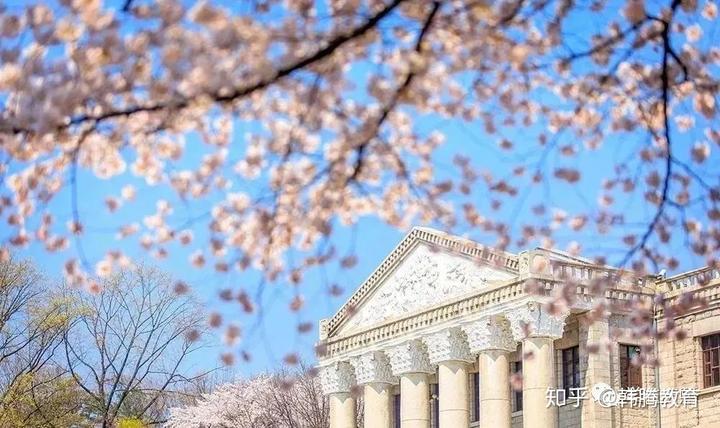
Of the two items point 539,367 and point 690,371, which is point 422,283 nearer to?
point 539,367

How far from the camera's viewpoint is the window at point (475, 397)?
124 ft

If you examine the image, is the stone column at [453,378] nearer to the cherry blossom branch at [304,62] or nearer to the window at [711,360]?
the window at [711,360]

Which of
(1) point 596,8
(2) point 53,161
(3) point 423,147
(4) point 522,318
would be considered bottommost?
(2) point 53,161

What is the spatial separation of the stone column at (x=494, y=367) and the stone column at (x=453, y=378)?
131 centimetres

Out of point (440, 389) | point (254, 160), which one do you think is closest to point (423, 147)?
point (254, 160)

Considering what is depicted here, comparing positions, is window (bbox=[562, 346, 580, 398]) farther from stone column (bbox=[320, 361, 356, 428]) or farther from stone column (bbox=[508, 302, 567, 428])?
stone column (bbox=[320, 361, 356, 428])

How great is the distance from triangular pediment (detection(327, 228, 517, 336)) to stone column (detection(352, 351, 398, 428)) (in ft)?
4.01

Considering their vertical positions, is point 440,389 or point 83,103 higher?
point 440,389

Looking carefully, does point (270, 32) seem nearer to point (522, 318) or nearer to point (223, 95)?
point (223, 95)

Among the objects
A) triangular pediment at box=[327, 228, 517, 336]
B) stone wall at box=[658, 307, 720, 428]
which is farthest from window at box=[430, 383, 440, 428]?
stone wall at box=[658, 307, 720, 428]

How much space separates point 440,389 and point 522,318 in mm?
4796

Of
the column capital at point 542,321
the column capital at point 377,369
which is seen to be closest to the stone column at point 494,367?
the column capital at point 542,321

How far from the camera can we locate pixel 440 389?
36281mm

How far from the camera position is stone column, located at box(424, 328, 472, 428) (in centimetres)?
3559
